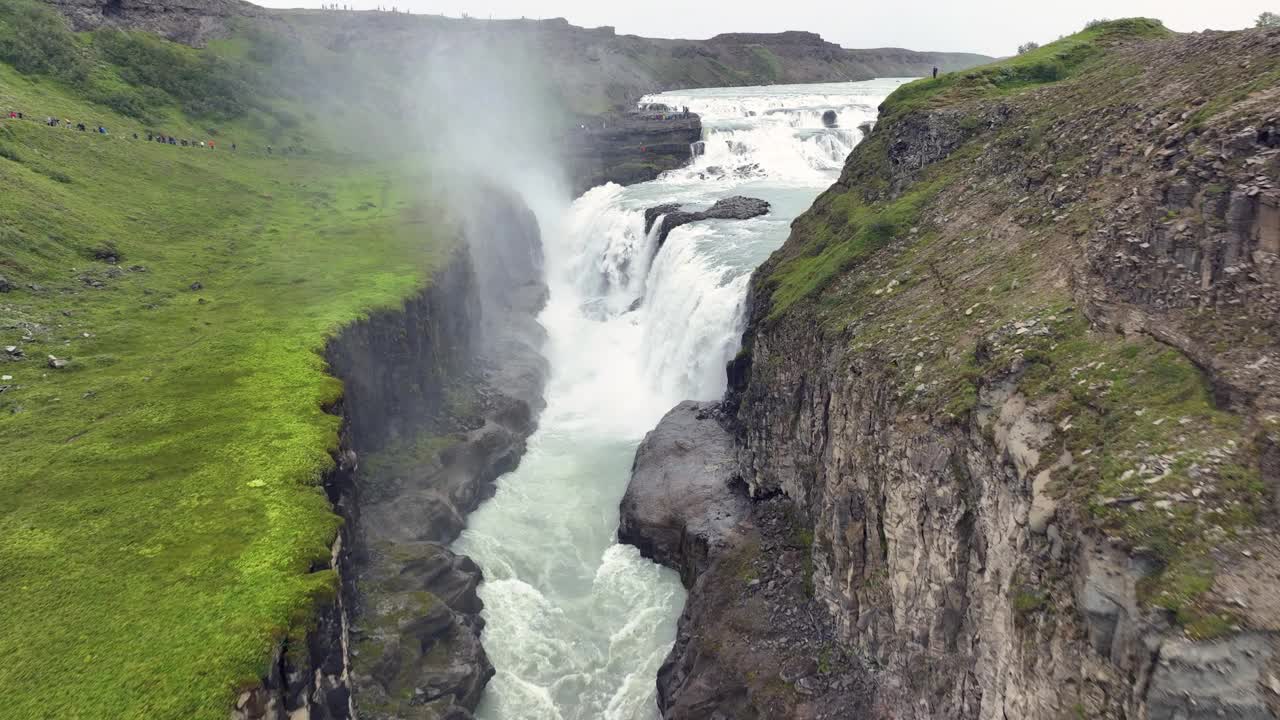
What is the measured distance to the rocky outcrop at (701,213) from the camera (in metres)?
46.8

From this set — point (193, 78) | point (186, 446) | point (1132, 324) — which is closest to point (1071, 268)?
point (1132, 324)

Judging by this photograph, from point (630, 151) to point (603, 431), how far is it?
51.1 metres

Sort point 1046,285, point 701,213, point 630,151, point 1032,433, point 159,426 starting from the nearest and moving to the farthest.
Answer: point 1032,433 → point 1046,285 → point 159,426 → point 701,213 → point 630,151

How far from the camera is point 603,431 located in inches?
1441

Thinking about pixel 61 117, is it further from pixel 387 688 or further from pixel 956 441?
pixel 956 441

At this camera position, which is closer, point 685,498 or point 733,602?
point 733,602

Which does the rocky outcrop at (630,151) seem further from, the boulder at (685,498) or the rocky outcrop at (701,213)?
the boulder at (685,498)

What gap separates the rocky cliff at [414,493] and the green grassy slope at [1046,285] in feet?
41.8

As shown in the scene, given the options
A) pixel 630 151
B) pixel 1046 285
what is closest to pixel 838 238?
pixel 1046 285

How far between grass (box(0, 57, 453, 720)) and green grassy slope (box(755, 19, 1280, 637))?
44.7 feet

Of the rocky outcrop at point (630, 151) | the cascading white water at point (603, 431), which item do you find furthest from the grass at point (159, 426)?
the rocky outcrop at point (630, 151)

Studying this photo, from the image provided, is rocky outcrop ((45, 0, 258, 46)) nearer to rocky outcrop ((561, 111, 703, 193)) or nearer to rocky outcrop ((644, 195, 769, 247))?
rocky outcrop ((561, 111, 703, 193))

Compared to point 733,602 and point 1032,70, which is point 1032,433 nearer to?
point 733,602

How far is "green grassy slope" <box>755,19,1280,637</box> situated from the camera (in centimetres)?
1003
